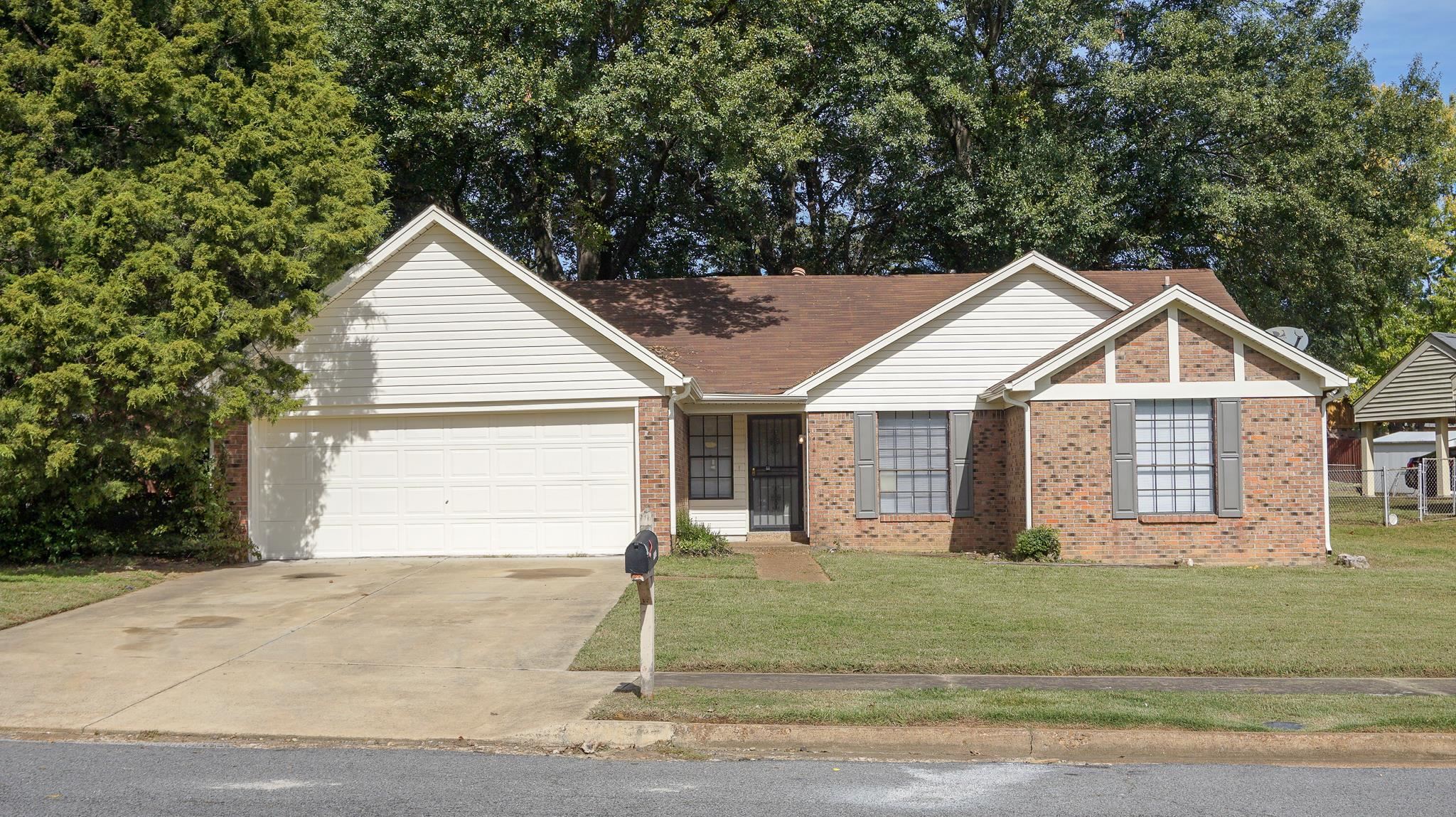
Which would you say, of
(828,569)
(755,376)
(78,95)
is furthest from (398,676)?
(755,376)

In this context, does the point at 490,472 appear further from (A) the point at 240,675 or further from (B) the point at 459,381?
(A) the point at 240,675

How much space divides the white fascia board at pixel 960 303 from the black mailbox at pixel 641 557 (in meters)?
10.7

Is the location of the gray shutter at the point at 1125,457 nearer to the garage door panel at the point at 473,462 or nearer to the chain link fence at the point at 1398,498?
the chain link fence at the point at 1398,498

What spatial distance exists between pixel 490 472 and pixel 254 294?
4.03 metres

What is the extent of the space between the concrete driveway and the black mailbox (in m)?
1.06

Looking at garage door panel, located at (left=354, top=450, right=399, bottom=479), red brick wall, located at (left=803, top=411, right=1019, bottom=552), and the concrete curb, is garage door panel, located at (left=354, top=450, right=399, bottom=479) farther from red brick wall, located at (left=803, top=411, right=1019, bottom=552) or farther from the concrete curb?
the concrete curb

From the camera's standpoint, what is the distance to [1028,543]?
17000 mm

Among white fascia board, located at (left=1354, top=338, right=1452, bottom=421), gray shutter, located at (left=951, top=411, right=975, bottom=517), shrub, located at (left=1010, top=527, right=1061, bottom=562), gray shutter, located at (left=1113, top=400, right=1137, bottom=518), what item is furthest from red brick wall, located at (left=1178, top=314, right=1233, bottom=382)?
white fascia board, located at (left=1354, top=338, right=1452, bottom=421)

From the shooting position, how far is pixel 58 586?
13.6m

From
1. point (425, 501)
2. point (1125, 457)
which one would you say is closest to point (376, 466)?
point (425, 501)

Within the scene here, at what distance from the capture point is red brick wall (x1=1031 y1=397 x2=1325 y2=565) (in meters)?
16.9

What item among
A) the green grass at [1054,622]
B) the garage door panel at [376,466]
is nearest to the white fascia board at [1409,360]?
the green grass at [1054,622]

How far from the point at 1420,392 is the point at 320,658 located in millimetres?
27320

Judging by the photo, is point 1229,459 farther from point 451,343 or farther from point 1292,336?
point 451,343
